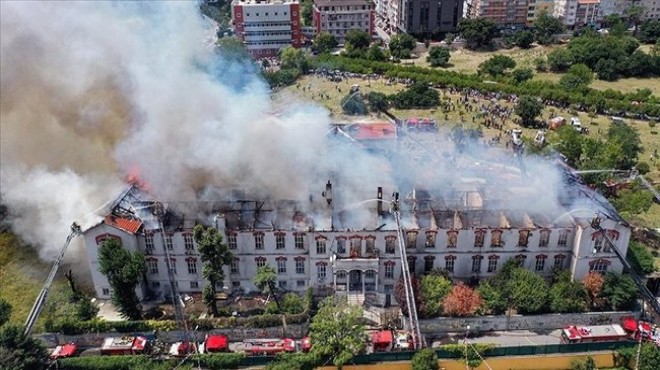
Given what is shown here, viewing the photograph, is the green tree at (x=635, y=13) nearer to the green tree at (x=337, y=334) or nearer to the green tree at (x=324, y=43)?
the green tree at (x=324, y=43)

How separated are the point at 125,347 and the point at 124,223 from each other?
8.12m

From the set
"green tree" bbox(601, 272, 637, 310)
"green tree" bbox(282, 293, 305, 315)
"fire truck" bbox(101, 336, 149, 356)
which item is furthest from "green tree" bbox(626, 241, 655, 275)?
"fire truck" bbox(101, 336, 149, 356)

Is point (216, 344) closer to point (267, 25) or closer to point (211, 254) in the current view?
point (211, 254)

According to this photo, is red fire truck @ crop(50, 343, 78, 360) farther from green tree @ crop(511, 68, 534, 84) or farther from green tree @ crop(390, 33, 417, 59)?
green tree @ crop(390, 33, 417, 59)

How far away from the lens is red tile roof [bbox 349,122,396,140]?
66.9 metres

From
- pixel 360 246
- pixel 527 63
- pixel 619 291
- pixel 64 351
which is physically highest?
pixel 527 63

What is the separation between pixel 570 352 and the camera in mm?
36125

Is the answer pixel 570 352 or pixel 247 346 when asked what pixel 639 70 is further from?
pixel 247 346

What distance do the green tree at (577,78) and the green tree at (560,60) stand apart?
4.85 m

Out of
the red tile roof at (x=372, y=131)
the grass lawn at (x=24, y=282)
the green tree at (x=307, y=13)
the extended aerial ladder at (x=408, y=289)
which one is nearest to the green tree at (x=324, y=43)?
the green tree at (x=307, y=13)

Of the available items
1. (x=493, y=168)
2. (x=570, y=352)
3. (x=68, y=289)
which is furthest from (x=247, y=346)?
(x=493, y=168)

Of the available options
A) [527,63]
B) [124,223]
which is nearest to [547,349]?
[124,223]

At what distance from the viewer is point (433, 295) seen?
3809cm

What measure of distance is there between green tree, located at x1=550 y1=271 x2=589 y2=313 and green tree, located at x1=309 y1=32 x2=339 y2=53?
76.7m
